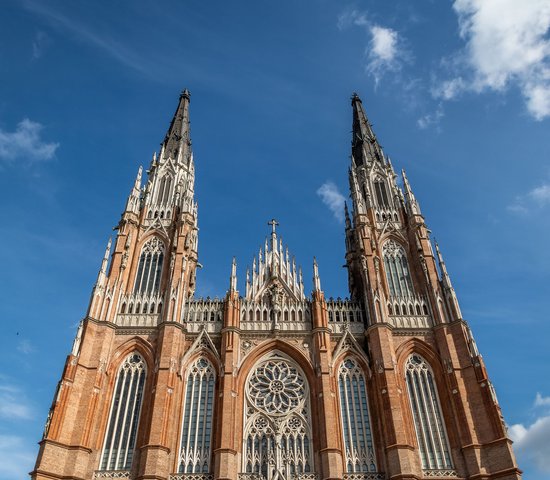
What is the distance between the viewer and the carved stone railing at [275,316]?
1265 inches

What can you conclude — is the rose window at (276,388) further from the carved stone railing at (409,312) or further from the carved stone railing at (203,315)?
the carved stone railing at (409,312)

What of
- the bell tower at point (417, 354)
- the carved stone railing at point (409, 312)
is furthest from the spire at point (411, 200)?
the carved stone railing at point (409, 312)

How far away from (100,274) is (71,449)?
1156 cm

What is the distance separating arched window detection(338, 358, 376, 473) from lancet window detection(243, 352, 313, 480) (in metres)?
2.12

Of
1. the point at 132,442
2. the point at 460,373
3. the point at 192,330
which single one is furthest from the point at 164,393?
the point at 460,373

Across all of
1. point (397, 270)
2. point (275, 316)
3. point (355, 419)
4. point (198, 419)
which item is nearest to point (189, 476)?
point (198, 419)

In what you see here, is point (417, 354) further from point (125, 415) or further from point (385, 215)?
point (125, 415)

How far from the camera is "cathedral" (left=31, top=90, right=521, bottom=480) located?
1028 inches

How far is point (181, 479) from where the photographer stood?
84.5 ft

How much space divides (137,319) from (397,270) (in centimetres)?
1842

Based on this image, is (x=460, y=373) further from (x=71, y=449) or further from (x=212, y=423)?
Answer: (x=71, y=449)

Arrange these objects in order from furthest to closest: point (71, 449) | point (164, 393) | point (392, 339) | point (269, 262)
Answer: point (269, 262) < point (392, 339) < point (164, 393) < point (71, 449)

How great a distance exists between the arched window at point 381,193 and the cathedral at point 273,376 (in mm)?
3331

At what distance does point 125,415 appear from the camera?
1111 inches
